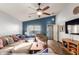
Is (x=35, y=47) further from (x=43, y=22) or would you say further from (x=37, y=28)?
(x=43, y=22)

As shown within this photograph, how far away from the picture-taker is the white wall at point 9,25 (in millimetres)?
1863

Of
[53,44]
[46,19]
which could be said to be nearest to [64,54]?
[53,44]

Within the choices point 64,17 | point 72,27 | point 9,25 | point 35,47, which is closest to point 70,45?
point 72,27

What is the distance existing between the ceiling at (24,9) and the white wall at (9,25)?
0.08 metres

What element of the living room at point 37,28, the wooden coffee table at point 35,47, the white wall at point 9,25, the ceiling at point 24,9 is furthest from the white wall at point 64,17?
the white wall at point 9,25

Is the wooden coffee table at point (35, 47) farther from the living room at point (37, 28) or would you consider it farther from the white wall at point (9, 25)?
the white wall at point (9, 25)

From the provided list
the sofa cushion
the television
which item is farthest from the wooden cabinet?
the sofa cushion

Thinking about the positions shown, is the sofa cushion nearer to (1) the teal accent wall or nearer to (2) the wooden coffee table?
(1) the teal accent wall

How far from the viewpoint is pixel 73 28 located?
205 cm

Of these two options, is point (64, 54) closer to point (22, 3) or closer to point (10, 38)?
point (10, 38)

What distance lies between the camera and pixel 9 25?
6.55ft

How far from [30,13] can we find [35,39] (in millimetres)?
503

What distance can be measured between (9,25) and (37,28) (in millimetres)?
553

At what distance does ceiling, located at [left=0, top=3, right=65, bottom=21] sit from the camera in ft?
5.88
